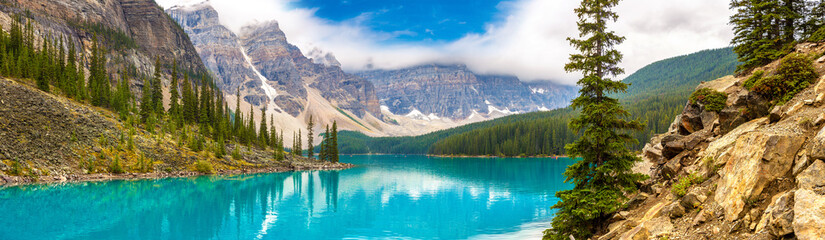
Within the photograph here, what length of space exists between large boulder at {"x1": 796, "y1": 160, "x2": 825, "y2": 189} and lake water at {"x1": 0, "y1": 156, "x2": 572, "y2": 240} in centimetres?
2134

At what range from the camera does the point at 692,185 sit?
15117 mm

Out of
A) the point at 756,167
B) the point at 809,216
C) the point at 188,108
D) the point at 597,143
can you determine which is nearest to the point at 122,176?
the point at 188,108

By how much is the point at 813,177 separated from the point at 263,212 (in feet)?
142

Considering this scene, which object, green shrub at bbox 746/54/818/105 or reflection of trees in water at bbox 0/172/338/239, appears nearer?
green shrub at bbox 746/54/818/105

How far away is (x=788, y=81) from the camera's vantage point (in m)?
16.5

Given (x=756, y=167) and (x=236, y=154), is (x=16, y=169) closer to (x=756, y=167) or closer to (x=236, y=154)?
(x=236, y=154)

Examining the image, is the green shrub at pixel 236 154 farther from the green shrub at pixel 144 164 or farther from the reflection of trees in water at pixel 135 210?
the reflection of trees in water at pixel 135 210

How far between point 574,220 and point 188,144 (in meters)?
88.7

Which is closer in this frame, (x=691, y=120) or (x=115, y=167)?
(x=691, y=120)

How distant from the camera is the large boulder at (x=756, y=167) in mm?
11922

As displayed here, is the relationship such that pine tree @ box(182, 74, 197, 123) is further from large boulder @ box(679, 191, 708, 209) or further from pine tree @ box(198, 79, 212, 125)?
large boulder @ box(679, 191, 708, 209)

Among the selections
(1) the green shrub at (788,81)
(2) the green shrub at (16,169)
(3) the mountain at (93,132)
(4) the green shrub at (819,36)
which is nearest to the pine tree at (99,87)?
(3) the mountain at (93,132)

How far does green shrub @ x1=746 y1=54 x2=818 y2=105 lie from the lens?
16250 millimetres

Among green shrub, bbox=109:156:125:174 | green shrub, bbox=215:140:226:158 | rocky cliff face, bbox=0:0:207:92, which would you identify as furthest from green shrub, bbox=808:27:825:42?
rocky cliff face, bbox=0:0:207:92
